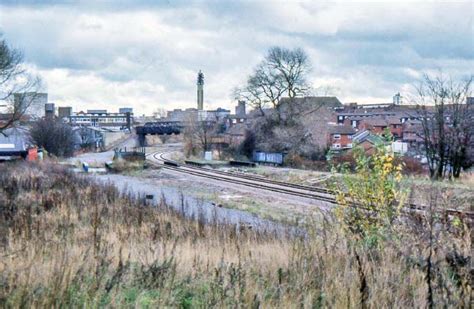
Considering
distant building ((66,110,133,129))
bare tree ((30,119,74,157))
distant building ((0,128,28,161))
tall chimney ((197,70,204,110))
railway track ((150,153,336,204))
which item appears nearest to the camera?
railway track ((150,153,336,204))

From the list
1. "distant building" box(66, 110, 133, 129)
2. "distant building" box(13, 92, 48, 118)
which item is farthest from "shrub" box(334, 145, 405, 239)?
"distant building" box(66, 110, 133, 129)

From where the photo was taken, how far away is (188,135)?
7706cm

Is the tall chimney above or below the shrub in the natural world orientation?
above

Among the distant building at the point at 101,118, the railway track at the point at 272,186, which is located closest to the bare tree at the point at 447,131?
the railway track at the point at 272,186

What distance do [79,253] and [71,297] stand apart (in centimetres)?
238

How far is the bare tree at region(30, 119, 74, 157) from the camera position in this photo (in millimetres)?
74312

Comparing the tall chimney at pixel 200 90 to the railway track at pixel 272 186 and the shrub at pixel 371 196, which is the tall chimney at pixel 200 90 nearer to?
the railway track at pixel 272 186

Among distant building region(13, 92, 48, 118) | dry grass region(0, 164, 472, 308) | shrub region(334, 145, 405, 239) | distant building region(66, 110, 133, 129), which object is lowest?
dry grass region(0, 164, 472, 308)

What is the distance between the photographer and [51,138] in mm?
75062

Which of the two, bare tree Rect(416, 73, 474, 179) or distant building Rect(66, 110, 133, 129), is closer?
bare tree Rect(416, 73, 474, 179)

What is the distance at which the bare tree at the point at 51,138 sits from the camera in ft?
244

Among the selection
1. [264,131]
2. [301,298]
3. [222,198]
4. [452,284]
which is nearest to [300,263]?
[301,298]

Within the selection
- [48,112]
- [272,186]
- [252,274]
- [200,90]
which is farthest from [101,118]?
[252,274]

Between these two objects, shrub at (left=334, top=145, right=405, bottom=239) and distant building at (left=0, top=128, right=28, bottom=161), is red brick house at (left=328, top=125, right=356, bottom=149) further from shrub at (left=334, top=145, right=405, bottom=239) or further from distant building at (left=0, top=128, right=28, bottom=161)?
shrub at (left=334, top=145, right=405, bottom=239)
